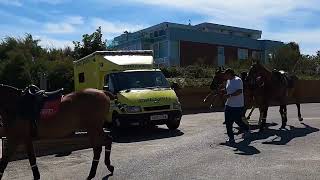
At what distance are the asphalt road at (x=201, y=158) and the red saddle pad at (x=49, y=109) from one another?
132cm

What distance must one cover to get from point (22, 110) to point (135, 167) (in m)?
2.53

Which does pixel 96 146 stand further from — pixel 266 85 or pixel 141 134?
pixel 266 85

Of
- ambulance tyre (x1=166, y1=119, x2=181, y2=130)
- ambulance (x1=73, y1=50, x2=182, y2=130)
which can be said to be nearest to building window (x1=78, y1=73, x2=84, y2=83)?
ambulance (x1=73, y1=50, x2=182, y2=130)

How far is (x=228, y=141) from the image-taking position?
12.7 m

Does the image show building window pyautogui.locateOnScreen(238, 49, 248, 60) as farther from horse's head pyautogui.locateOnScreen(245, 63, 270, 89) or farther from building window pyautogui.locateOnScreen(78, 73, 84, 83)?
horse's head pyautogui.locateOnScreen(245, 63, 270, 89)

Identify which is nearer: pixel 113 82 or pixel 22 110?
pixel 22 110

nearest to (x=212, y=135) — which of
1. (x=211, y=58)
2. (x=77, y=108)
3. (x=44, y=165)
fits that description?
(x=44, y=165)

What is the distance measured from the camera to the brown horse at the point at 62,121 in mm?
8688

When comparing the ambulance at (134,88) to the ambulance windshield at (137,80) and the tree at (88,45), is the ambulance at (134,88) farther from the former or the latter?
the tree at (88,45)

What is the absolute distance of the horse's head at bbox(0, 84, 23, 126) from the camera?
28.6 feet

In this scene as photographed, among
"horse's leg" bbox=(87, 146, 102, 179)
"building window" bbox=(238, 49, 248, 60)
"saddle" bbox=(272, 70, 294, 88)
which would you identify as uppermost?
"building window" bbox=(238, 49, 248, 60)

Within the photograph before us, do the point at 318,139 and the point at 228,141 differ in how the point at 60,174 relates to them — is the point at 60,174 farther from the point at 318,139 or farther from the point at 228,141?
the point at 318,139

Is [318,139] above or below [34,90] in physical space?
below

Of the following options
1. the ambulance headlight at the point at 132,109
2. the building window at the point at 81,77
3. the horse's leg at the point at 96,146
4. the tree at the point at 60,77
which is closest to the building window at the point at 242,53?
the tree at the point at 60,77
